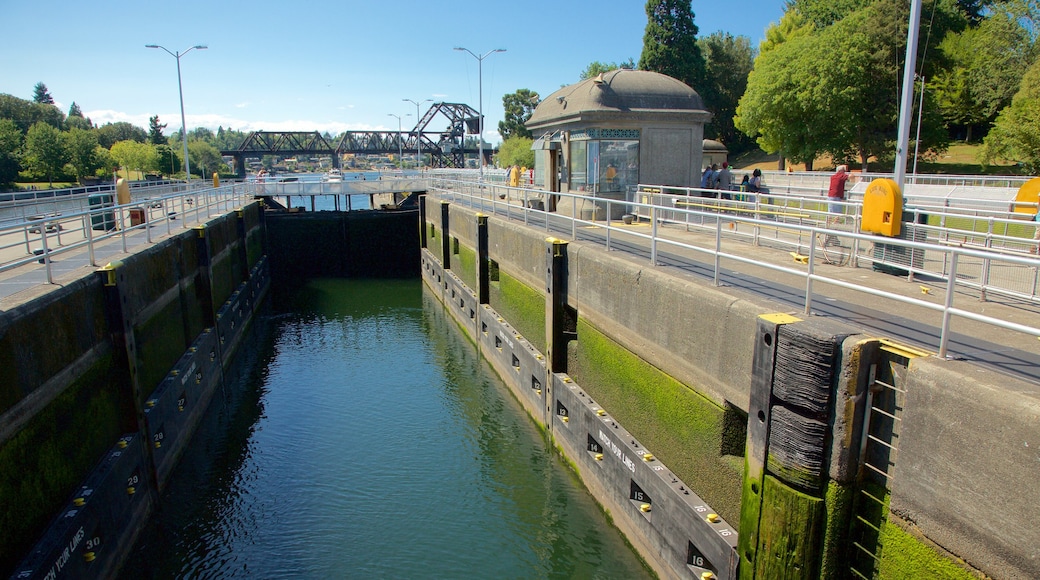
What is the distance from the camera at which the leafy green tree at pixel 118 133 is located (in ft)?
383

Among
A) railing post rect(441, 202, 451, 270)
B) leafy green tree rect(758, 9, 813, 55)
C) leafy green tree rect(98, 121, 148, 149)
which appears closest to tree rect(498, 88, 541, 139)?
leafy green tree rect(758, 9, 813, 55)

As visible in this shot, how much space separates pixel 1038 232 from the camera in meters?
10.2

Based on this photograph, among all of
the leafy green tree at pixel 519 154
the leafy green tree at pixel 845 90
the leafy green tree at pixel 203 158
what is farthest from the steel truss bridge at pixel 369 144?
the leafy green tree at pixel 845 90

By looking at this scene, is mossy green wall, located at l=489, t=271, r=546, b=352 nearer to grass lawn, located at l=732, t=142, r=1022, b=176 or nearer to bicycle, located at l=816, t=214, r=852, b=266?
bicycle, located at l=816, t=214, r=852, b=266

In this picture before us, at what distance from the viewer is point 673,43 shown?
7550cm

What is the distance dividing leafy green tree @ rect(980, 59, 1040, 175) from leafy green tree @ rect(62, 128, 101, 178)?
7850cm

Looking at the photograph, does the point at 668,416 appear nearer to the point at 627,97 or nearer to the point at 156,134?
the point at 627,97

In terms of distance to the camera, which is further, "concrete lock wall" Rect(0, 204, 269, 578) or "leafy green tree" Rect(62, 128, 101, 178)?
"leafy green tree" Rect(62, 128, 101, 178)

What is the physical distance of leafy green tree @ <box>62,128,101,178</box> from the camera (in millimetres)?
67438

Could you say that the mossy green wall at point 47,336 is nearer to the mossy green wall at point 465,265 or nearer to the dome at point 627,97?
the mossy green wall at point 465,265

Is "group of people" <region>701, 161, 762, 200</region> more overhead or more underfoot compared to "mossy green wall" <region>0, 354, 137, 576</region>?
more overhead

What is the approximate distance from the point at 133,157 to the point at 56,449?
94197 mm

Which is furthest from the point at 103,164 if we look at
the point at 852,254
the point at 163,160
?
the point at 852,254

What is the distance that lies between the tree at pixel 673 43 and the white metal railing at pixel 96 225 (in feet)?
175
